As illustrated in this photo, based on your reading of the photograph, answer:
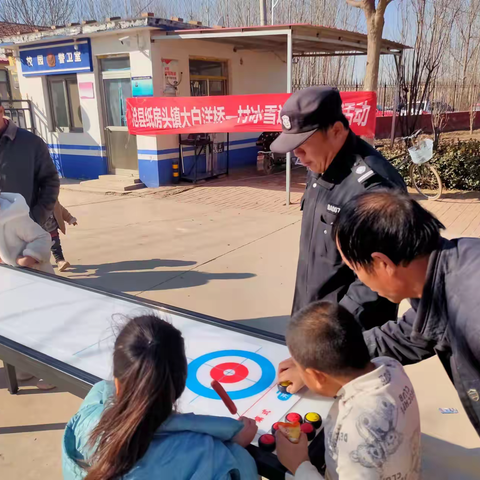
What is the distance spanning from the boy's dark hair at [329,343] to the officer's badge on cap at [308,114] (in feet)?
2.48

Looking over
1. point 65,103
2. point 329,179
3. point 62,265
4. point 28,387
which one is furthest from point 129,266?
point 65,103

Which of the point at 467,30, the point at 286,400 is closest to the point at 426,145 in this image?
the point at 286,400

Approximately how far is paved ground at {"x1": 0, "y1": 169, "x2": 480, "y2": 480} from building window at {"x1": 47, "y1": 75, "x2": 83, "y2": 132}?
209 centimetres

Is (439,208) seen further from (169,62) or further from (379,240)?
(379,240)

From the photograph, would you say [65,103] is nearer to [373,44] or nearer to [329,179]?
[373,44]

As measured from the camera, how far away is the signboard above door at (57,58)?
925 centimetres

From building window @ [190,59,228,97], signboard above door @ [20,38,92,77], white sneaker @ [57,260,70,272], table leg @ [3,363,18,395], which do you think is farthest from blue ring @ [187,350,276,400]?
signboard above door @ [20,38,92,77]

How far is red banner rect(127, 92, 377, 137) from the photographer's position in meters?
6.56

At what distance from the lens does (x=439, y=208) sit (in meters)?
6.92

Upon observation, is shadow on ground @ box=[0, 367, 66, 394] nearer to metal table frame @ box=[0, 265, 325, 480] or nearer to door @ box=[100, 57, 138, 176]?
metal table frame @ box=[0, 265, 325, 480]

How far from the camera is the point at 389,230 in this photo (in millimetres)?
1146

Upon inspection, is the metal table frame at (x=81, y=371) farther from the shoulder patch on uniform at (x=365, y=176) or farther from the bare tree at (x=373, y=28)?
the bare tree at (x=373, y=28)

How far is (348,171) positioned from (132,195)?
23.9 ft

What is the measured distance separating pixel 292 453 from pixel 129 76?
8882 millimetres
